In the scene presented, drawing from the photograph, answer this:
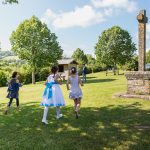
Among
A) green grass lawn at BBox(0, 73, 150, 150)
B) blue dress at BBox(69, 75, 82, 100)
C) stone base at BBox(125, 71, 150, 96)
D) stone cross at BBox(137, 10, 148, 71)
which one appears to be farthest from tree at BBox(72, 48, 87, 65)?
blue dress at BBox(69, 75, 82, 100)

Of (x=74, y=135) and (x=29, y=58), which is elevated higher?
(x=29, y=58)

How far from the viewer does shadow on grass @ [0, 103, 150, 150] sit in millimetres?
7594

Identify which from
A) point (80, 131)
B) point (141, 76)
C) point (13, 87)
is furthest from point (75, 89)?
point (141, 76)

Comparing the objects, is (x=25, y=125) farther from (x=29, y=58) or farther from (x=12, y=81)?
(x=29, y=58)

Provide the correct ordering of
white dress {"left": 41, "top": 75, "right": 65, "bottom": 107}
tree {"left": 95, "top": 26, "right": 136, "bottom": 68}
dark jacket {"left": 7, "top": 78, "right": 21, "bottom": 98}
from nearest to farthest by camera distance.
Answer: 1. white dress {"left": 41, "top": 75, "right": 65, "bottom": 107}
2. dark jacket {"left": 7, "top": 78, "right": 21, "bottom": 98}
3. tree {"left": 95, "top": 26, "right": 136, "bottom": 68}

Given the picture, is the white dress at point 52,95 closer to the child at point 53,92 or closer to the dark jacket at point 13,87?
the child at point 53,92

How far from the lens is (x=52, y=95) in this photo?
1047 cm

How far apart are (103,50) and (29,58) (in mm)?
24584

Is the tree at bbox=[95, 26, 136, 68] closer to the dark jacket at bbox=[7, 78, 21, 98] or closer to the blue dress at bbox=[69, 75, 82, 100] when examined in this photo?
the dark jacket at bbox=[7, 78, 21, 98]

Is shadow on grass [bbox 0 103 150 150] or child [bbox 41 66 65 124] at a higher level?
child [bbox 41 66 65 124]

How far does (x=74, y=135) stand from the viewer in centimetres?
850

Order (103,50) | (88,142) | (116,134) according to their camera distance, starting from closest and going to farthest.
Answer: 1. (88,142)
2. (116,134)
3. (103,50)

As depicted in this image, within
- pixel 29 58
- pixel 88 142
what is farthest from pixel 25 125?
pixel 29 58

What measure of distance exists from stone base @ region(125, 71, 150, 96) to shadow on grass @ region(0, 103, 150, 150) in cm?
313
